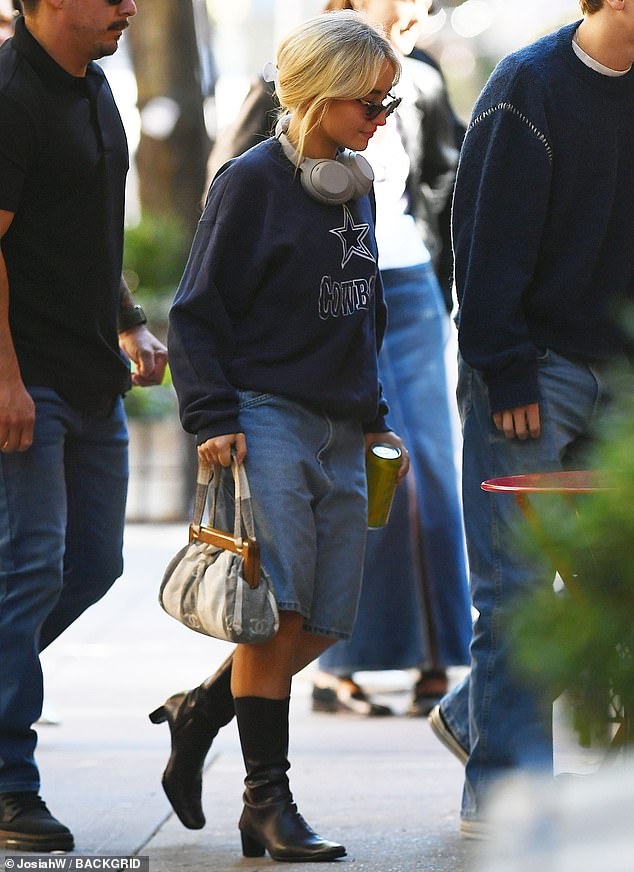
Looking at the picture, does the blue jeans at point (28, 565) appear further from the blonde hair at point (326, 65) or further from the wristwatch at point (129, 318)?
the blonde hair at point (326, 65)

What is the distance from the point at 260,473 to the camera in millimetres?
3492

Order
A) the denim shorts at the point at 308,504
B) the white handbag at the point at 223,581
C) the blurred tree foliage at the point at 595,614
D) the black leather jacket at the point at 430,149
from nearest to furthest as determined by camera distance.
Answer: the blurred tree foliage at the point at 595,614 < the white handbag at the point at 223,581 < the denim shorts at the point at 308,504 < the black leather jacket at the point at 430,149

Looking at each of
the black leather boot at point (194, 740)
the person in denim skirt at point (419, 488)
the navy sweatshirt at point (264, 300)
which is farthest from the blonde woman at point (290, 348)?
the person in denim skirt at point (419, 488)

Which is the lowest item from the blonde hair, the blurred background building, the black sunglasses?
the blurred background building

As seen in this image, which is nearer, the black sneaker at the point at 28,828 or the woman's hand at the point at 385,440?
the black sneaker at the point at 28,828

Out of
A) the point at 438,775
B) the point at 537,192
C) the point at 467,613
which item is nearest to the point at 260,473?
the point at 537,192

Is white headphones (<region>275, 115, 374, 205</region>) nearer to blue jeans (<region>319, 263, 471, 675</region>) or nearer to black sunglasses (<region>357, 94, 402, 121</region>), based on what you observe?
black sunglasses (<region>357, 94, 402, 121</region>)

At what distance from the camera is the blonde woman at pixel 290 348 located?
3.49 m

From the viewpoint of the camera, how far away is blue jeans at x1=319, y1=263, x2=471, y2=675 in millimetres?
5395

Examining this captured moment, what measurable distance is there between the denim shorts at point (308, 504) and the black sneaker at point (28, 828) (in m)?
0.72

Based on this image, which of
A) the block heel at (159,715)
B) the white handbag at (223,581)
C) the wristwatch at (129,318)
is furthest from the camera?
the wristwatch at (129,318)

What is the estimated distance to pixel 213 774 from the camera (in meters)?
4.61

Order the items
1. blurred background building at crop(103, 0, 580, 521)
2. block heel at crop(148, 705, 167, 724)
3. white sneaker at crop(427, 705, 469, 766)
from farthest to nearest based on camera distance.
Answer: blurred background building at crop(103, 0, 580, 521) → white sneaker at crop(427, 705, 469, 766) → block heel at crop(148, 705, 167, 724)

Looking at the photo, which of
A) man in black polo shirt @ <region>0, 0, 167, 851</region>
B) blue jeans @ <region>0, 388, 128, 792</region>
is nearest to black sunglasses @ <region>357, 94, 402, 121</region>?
man in black polo shirt @ <region>0, 0, 167, 851</region>
